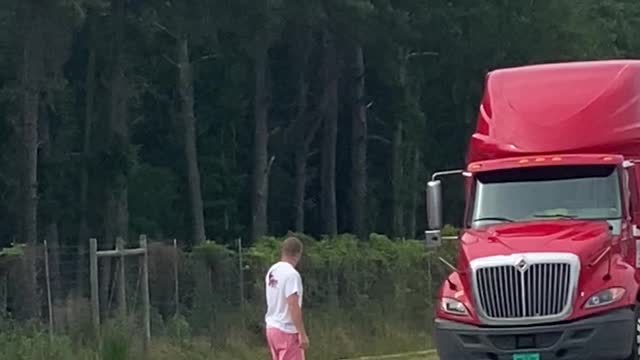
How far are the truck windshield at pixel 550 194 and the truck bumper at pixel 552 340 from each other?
5.12 feet

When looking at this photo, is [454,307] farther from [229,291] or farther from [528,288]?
[229,291]

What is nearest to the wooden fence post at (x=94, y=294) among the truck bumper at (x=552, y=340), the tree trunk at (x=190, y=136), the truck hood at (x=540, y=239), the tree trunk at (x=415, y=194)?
the truck hood at (x=540, y=239)

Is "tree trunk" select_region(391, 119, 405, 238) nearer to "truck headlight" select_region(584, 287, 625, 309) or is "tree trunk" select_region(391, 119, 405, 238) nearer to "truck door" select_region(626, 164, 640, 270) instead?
"truck door" select_region(626, 164, 640, 270)

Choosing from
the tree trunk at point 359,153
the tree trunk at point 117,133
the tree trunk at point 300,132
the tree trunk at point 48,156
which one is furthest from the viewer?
the tree trunk at point 359,153

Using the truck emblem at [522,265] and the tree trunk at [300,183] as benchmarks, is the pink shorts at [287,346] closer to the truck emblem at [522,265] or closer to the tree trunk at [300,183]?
the truck emblem at [522,265]

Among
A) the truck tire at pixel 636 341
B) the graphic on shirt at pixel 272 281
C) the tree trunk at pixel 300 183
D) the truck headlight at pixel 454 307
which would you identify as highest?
the tree trunk at pixel 300 183

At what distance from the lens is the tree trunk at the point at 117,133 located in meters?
60.4

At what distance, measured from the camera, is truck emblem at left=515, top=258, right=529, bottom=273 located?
18703mm

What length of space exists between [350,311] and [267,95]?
36.2 meters

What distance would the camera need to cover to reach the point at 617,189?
64.6 ft

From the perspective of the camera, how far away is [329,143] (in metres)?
71.2

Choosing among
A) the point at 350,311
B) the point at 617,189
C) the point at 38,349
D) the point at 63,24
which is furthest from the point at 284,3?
the point at 617,189

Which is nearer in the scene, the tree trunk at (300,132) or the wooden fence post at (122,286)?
the wooden fence post at (122,286)

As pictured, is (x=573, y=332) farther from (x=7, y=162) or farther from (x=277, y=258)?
(x=7, y=162)
